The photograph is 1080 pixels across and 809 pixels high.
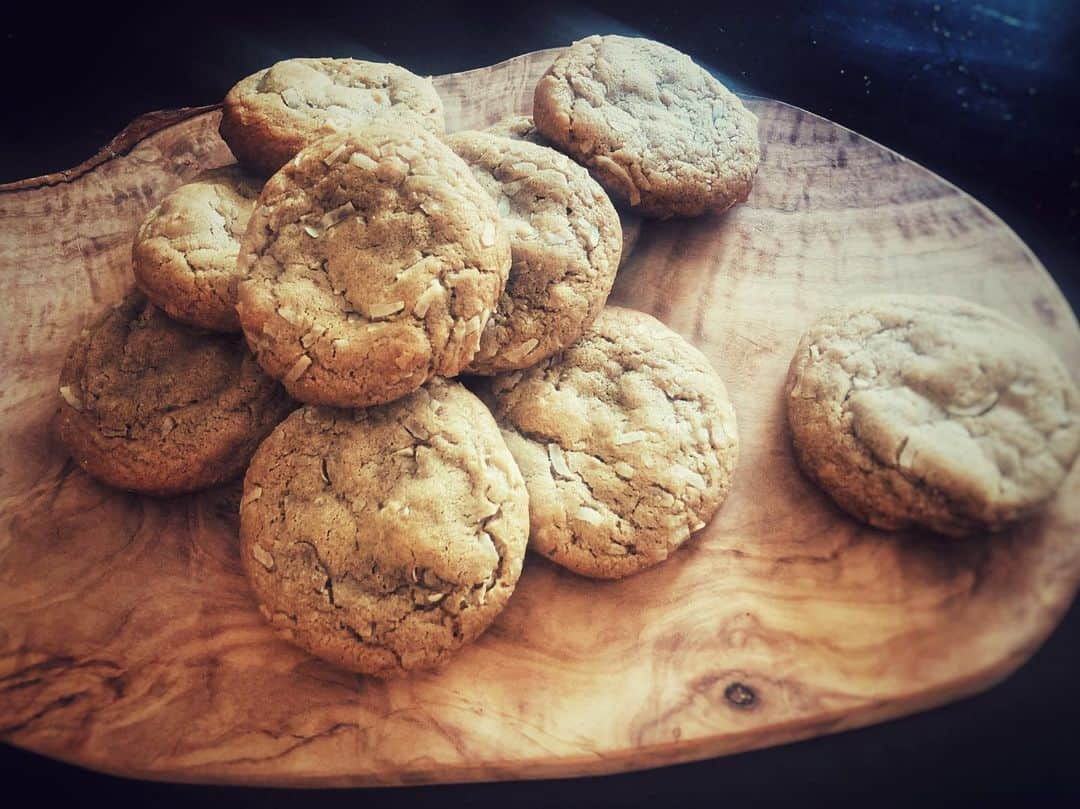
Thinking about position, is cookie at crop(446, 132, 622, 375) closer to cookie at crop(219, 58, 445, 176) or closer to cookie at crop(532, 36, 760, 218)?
cookie at crop(532, 36, 760, 218)

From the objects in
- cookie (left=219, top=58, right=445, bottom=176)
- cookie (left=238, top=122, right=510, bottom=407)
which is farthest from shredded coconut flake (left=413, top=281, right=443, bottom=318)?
cookie (left=219, top=58, right=445, bottom=176)

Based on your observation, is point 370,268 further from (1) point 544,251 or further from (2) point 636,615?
(2) point 636,615

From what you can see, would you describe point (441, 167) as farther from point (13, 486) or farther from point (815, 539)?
point (13, 486)

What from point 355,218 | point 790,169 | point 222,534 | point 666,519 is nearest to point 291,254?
point 355,218

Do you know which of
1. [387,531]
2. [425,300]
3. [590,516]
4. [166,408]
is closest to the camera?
[425,300]

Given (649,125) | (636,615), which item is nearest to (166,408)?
(636,615)

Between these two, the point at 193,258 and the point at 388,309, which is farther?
the point at 193,258
